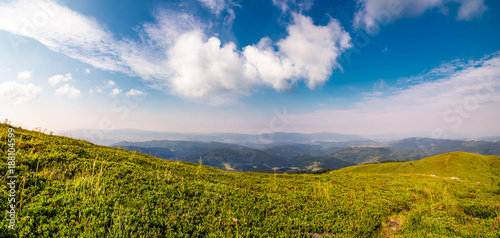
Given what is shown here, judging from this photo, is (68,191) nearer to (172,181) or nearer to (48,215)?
(48,215)

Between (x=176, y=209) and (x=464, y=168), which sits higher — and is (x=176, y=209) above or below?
above

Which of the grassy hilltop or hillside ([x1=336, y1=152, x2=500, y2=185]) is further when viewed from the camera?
hillside ([x1=336, y1=152, x2=500, y2=185])

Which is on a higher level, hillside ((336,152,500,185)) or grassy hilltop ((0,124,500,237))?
grassy hilltop ((0,124,500,237))

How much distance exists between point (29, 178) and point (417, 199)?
17.7m

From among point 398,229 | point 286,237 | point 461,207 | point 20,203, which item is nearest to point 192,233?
point 286,237

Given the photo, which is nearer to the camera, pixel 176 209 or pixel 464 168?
pixel 176 209

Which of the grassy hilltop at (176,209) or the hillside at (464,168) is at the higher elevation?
the grassy hilltop at (176,209)

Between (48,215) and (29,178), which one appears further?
(29,178)

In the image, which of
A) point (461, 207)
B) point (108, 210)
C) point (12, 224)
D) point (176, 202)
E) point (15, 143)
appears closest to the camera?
point (12, 224)

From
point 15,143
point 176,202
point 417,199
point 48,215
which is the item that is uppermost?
point 15,143

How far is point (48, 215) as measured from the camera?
454 cm

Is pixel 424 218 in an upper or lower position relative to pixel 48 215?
lower

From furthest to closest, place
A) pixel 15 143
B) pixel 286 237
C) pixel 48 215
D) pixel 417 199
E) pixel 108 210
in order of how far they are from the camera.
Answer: pixel 417 199
pixel 15 143
pixel 286 237
pixel 108 210
pixel 48 215

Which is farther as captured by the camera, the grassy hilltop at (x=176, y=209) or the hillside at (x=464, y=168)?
the hillside at (x=464, y=168)
